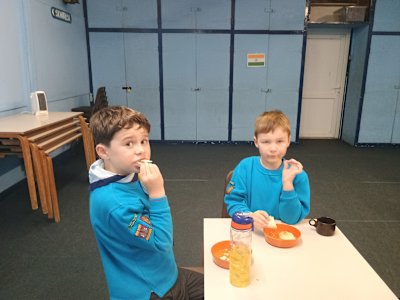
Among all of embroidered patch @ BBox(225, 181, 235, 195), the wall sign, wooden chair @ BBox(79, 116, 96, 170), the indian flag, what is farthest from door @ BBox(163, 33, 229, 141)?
embroidered patch @ BBox(225, 181, 235, 195)

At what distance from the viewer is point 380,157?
4715mm

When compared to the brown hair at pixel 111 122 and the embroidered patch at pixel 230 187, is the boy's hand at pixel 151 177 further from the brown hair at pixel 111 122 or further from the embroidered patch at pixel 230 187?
the embroidered patch at pixel 230 187

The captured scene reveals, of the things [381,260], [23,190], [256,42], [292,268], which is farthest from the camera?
[256,42]

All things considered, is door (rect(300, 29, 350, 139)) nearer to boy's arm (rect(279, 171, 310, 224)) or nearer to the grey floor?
the grey floor

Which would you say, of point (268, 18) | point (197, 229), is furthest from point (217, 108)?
point (197, 229)

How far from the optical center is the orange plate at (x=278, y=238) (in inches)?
41.8

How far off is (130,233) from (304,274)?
52 cm

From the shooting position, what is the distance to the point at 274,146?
1.32 metres

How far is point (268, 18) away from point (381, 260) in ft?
12.9

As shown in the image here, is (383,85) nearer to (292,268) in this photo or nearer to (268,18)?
(268,18)

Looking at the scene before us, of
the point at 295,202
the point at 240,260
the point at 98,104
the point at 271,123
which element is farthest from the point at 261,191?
the point at 98,104

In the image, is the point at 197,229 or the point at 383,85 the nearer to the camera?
the point at 197,229

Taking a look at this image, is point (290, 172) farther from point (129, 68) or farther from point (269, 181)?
point (129, 68)

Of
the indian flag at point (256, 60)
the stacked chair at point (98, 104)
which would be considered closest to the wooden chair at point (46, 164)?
the stacked chair at point (98, 104)
